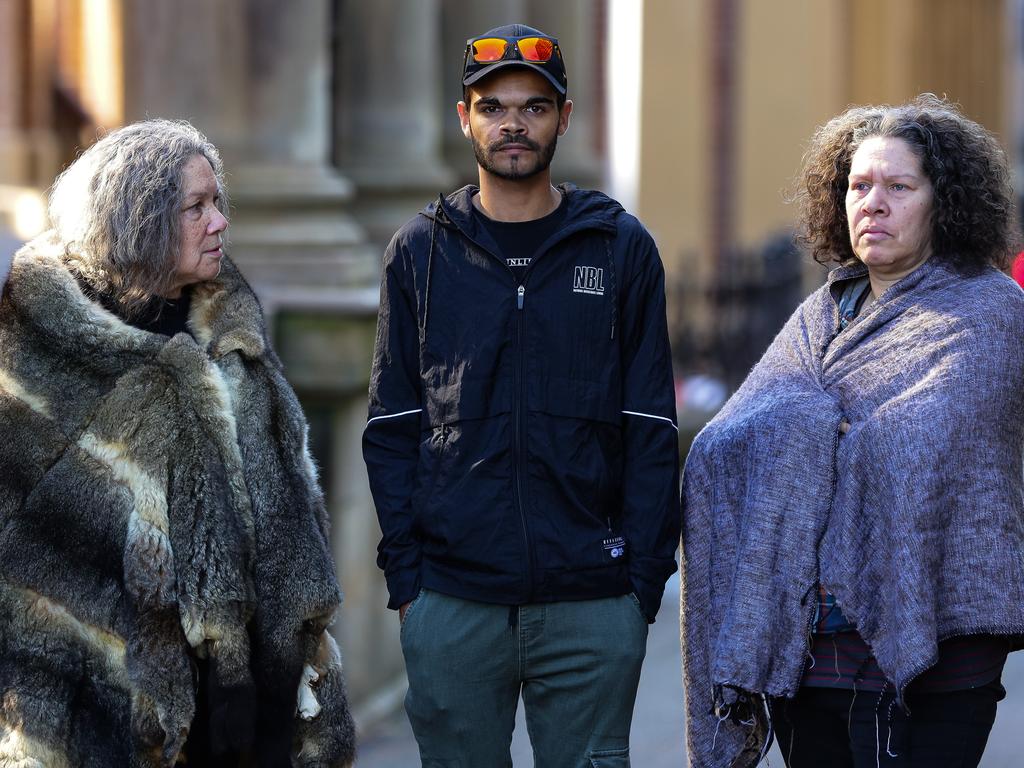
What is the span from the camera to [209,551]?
392 centimetres

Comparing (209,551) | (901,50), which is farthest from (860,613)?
(901,50)

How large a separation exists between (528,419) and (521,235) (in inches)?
16.9

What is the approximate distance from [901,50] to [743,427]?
1784 cm

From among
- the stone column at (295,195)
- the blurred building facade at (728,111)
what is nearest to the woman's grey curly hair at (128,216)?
the stone column at (295,195)

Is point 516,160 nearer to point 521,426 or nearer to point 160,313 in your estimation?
point 521,426

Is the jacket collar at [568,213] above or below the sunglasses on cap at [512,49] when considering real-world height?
below

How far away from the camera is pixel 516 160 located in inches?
161

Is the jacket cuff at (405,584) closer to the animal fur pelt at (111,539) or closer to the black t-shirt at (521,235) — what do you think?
the animal fur pelt at (111,539)

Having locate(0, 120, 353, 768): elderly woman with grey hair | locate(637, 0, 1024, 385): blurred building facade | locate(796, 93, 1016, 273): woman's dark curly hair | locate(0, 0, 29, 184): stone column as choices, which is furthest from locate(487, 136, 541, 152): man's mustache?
locate(637, 0, 1024, 385): blurred building facade

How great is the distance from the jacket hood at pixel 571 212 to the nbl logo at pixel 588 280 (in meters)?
0.09

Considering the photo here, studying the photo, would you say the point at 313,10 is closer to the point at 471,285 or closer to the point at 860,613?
the point at 471,285

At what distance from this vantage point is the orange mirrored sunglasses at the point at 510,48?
4.07 m

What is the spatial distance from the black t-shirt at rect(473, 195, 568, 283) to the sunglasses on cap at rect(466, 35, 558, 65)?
36cm

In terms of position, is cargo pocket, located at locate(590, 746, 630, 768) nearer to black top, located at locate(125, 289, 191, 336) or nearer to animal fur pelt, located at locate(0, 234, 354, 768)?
animal fur pelt, located at locate(0, 234, 354, 768)
